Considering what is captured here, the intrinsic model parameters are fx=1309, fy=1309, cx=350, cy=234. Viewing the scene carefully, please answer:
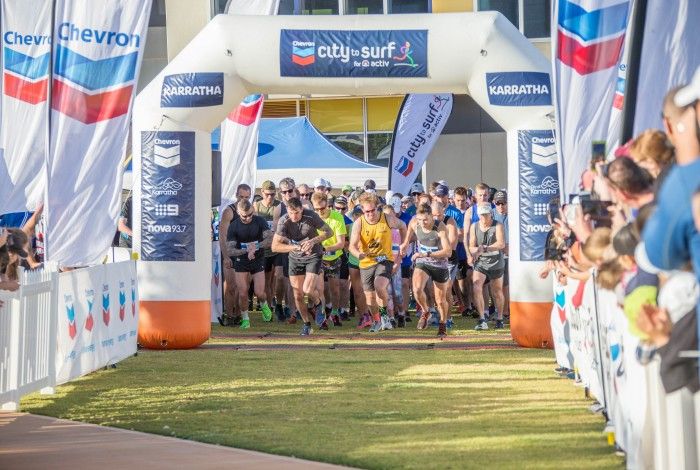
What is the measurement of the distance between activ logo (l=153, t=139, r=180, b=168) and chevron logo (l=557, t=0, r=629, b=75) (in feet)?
16.5

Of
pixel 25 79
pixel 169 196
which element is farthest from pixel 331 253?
pixel 25 79

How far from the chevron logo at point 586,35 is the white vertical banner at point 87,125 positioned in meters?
4.47

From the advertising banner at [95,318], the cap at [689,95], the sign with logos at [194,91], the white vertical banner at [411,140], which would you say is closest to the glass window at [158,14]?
the white vertical banner at [411,140]

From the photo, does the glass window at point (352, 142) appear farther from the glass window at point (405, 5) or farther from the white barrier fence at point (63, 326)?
the white barrier fence at point (63, 326)

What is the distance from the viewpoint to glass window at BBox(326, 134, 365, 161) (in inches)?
1407

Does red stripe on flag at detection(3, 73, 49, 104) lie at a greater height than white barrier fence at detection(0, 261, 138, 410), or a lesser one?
greater

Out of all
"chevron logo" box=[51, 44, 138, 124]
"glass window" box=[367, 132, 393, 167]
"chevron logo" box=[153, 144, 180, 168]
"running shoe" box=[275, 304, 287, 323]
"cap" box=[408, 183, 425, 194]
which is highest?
"glass window" box=[367, 132, 393, 167]

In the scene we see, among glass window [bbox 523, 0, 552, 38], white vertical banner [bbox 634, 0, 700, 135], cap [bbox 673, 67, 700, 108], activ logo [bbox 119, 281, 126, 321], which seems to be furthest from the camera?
glass window [bbox 523, 0, 552, 38]

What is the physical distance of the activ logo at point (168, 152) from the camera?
15242 mm

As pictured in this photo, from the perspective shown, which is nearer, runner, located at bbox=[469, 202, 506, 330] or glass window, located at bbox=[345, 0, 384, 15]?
runner, located at bbox=[469, 202, 506, 330]

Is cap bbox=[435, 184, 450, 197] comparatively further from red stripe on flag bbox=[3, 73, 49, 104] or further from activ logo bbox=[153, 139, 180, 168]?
red stripe on flag bbox=[3, 73, 49, 104]

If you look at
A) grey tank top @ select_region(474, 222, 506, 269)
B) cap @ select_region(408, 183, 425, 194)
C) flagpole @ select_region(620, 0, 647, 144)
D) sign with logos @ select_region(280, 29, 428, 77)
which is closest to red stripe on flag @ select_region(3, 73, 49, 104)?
sign with logos @ select_region(280, 29, 428, 77)

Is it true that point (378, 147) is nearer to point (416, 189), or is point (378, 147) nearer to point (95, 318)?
point (416, 189)

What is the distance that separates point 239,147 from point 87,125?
7.30 metres
